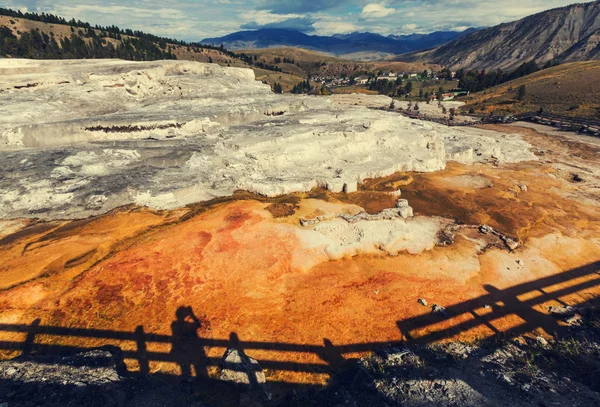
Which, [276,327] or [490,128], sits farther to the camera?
[490,128]

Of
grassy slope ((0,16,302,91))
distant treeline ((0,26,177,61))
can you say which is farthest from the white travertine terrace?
grassy slope ((0,16,302,91))

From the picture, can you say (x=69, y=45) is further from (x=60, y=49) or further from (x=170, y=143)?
(x=170, y=143)

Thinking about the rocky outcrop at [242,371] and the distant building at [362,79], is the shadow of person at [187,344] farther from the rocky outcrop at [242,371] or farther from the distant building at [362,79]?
the distant building at [362,79]

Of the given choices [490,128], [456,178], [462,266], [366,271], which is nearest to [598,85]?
[490,128]

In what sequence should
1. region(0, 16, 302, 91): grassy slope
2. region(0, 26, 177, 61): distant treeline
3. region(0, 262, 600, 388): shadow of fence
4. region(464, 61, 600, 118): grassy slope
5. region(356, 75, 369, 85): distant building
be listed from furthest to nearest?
region(356, 75, 369, 85): distant building → region(0, 16, 302, 91): grassy slope → region(0, 26, 177, 61): distant treeline → region(464, 61, 600, 118): grassy slope → region(0, 262, 600, 388): shadow of fence

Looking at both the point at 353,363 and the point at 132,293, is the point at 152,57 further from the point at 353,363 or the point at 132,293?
the point at 353,363

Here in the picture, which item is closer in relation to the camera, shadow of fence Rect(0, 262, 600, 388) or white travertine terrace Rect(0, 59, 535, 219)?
shadow of fence Rect(0, 262, 600, 388)

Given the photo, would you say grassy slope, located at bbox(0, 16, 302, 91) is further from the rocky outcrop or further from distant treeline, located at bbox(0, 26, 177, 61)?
the rocky outcrop
